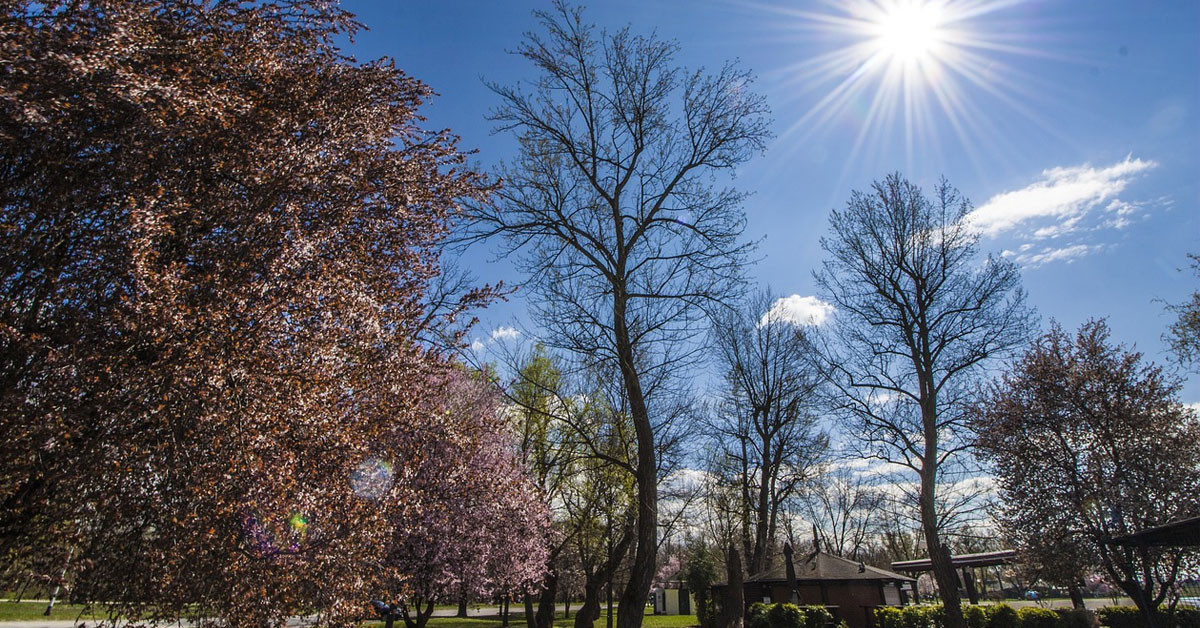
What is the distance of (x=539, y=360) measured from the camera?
23.5 metres

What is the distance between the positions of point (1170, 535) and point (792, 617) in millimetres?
10756

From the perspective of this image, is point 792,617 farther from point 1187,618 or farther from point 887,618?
point 1187,618

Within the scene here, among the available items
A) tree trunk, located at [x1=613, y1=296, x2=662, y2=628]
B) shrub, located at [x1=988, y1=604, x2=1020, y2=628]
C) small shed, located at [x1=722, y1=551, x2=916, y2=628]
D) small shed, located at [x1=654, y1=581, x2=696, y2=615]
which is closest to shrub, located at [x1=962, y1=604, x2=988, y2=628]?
shrub, located at [x1=988, y1=604, x2=1020, y2=628]

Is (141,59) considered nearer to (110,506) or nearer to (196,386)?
(196,386)

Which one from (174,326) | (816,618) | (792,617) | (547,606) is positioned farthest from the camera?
(547,606)

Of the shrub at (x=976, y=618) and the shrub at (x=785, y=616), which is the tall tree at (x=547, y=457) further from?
the shrub at (x=976, y=618)

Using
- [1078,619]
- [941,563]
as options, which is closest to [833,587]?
[1078,619]

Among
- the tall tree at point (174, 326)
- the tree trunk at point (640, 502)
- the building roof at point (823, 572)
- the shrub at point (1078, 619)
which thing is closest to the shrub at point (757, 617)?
the building roof at point (823, 572)

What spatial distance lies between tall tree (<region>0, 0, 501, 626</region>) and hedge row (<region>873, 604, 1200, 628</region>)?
51.5 feet

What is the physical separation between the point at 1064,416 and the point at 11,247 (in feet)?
58.6

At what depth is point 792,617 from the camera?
58.6 feet

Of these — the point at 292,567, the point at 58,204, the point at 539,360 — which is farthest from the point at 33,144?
the point at 539,360

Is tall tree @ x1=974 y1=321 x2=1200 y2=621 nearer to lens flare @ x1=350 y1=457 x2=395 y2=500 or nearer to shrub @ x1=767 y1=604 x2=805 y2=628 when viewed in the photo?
shrub @ x1=767 y1=604 x2=805 y2=628

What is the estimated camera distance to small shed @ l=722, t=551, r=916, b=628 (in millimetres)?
23781
